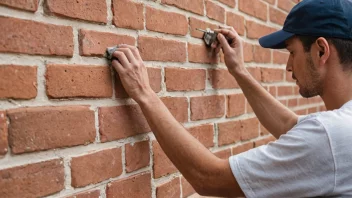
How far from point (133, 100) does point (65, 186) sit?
0.40 meters

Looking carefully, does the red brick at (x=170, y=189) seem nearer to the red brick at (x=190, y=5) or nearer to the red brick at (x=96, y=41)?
the red brick at (x=96, y=41)

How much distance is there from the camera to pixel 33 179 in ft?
3.35

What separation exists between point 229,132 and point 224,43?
45 cm

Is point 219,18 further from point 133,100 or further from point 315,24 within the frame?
point 133,100

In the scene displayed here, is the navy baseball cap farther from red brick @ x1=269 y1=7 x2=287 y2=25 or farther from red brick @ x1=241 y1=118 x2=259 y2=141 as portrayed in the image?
red brick @ x1=269 y1=7 x2=287 y2=25

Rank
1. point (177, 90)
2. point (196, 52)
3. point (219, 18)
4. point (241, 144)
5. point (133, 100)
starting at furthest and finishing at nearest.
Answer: point (241, 144) < point (219, 18) < point (196, 52) < point (177, 90) < point (133, 100)

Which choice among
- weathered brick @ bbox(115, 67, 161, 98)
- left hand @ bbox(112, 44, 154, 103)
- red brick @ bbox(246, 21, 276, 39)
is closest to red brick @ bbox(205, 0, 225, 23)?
red brick @ bbox(246, 21, 276, 39)

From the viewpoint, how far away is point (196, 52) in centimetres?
173

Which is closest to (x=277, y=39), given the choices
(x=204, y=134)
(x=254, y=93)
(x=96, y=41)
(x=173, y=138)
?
(x=254, y=93)

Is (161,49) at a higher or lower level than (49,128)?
higher

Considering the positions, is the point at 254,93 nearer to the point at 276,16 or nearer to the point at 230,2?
the point at 230,2

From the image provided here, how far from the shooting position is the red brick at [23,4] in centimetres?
97

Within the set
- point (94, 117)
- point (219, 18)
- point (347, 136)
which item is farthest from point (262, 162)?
point (219, 18)

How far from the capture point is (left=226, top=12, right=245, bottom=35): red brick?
198 cm
